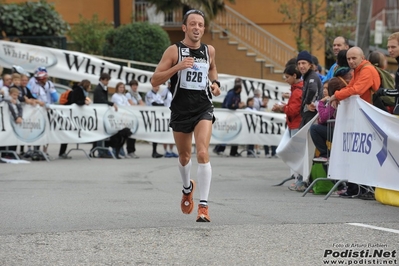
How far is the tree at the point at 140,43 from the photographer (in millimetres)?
32562

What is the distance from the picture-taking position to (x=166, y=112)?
21906 millimetres

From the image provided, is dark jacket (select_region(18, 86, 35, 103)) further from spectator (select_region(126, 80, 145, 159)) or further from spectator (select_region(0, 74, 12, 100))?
spectator (select_region(126, 80, 145, 159))

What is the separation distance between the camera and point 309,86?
12.5 metres

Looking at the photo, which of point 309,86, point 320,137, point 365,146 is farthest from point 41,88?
point 365,146

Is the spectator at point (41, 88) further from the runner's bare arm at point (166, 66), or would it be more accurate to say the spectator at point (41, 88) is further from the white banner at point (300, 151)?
Answer: the runner's bare arm at point (166, 66)

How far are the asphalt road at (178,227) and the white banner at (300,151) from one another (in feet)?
1.27

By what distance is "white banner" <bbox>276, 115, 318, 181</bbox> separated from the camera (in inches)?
487

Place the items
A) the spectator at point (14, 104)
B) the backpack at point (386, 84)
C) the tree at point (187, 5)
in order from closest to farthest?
the backpack at point (386, 84) < the spectator at point (14, 104) < the tree at point (187, 5)

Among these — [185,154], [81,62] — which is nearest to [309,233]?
[185,154]

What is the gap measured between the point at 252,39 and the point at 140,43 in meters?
7.33

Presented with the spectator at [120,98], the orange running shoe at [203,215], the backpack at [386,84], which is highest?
the backpack at [386,84]

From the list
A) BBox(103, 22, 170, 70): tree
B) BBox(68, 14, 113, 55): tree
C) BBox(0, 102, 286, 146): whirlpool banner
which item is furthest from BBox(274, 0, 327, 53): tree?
BBox(0, 102, 286, 146): whirlpool banner

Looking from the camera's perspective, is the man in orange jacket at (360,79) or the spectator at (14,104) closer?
the man in orange jacket at (360,79)

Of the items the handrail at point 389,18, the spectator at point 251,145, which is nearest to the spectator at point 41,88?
the spectator at point 251,145
